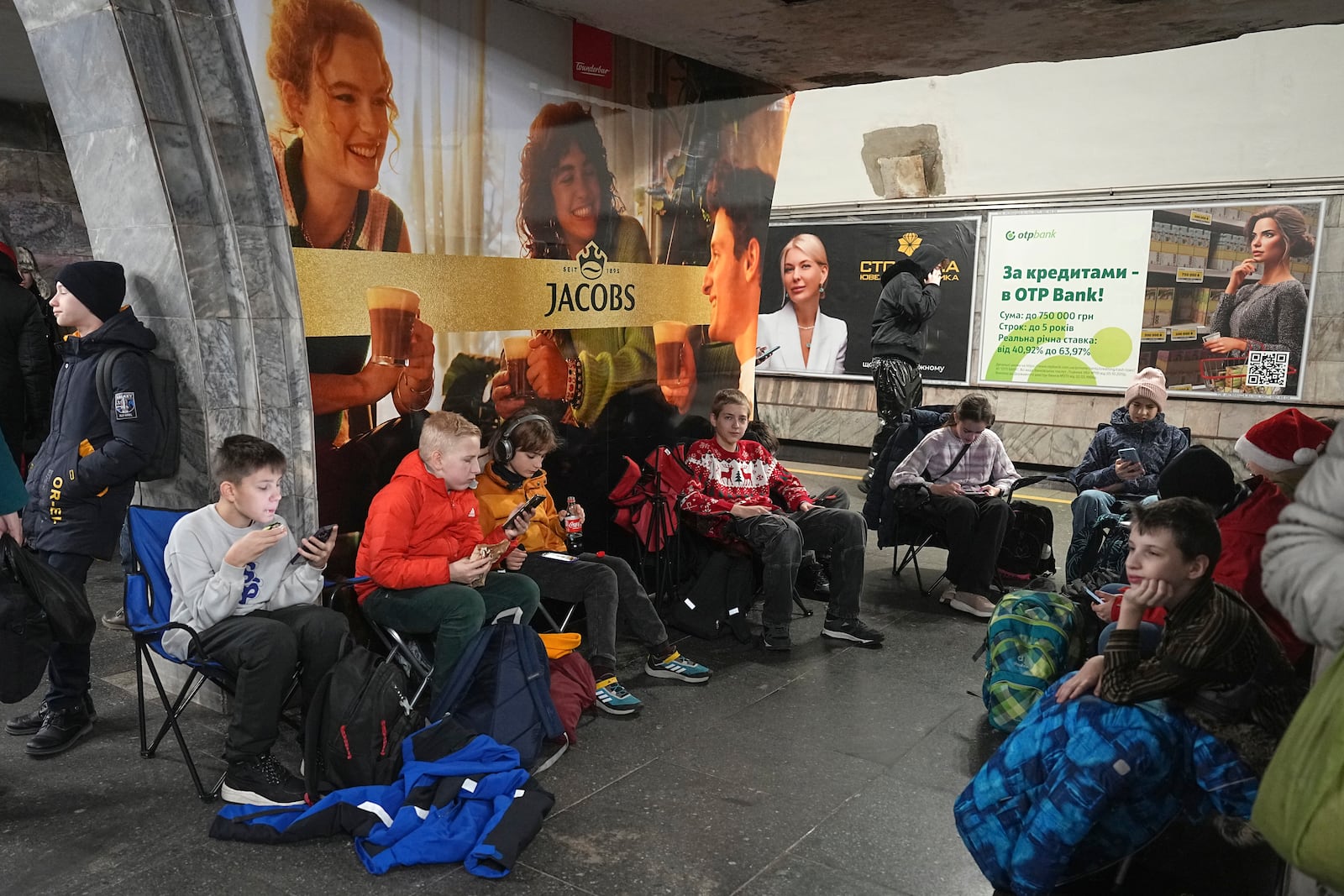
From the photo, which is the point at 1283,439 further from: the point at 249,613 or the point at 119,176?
the point at 119,176

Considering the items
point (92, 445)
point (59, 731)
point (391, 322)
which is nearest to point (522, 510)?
point (391, 322)

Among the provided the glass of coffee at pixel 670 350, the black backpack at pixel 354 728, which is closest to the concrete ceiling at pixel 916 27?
the glass of coffee at pixel 670 350

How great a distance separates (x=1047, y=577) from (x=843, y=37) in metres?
3.33

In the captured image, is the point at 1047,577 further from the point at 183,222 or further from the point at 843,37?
the point at 183,222

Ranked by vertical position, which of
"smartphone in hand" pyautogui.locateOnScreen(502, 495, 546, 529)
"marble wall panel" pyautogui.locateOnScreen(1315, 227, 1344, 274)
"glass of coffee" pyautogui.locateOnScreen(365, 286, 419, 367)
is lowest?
"smartphone in hand" pyautogui.locateOnScreen(502, 495, 546, 529)

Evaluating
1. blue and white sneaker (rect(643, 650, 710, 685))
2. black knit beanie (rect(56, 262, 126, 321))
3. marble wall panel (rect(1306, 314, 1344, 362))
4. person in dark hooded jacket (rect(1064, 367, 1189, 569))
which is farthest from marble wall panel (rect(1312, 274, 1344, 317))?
black knit beanie (rect(56, 262, 126, 321))

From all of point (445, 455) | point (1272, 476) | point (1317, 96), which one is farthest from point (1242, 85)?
point (445, 455)

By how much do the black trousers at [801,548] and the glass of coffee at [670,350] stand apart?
1145mm

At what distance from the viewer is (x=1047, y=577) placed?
6.04 m

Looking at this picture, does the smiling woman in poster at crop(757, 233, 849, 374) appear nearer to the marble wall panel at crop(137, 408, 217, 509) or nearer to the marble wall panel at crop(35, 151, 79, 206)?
the marble wall panel at crop(35, 151, 79, 206)

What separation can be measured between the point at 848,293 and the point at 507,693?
29.9 feet

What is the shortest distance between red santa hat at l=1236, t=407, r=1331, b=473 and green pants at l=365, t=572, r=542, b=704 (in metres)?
2.90

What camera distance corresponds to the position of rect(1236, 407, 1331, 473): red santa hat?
3592 millimetres

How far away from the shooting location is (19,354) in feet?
16.7
